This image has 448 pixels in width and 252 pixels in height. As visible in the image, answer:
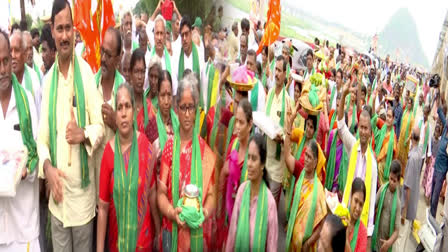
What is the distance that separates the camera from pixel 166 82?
6.81ft

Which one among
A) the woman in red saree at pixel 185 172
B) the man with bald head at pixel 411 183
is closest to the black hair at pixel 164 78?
the woman in red saree at pixel 185 172

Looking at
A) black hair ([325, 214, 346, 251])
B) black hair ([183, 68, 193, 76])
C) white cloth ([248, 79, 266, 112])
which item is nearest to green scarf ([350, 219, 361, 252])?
black hair ([325, 214, 346, 251])

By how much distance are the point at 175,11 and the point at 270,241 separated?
1125mm

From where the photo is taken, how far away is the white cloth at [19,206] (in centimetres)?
213

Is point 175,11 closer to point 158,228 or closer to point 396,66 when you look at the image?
point 158,228

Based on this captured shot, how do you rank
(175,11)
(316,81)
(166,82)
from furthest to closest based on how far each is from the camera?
(316,81), (166,82), (175,11)

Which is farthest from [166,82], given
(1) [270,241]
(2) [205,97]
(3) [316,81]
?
(3) [316,81]

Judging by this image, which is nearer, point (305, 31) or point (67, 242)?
point (67, 242)

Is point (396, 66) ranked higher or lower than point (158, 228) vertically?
higher

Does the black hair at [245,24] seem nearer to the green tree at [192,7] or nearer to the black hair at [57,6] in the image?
the green tree at [192,7]

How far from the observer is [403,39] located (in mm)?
4324

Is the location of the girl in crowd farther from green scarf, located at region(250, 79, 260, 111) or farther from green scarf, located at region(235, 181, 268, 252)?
green scarf, located at region(250, 79, 260, 111)

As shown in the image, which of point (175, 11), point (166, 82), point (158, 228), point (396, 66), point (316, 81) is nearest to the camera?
point (175, 11)

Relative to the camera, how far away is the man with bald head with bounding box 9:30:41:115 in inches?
89.0
